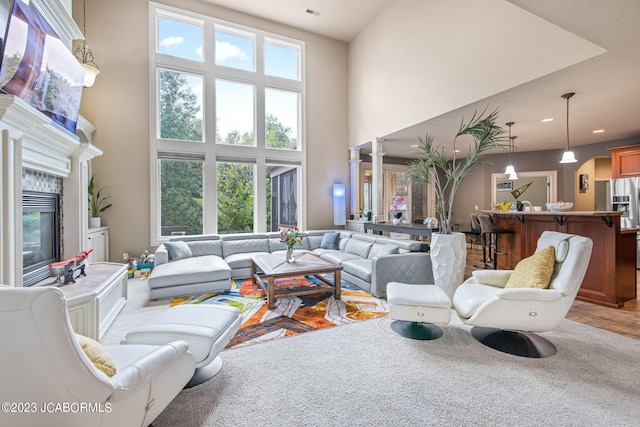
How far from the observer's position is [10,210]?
2.18 meters

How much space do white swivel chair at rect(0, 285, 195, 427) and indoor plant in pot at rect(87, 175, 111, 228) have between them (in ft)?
15.7

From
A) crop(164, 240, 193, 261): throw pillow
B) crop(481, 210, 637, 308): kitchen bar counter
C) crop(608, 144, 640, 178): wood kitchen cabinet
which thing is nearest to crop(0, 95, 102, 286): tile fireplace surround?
crop(164, 240, 193, 261): throw pillow

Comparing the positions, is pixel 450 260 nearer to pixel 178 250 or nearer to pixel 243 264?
pixel 243 264

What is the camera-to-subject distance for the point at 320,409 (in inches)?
70.0

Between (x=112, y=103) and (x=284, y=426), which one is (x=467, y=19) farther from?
(x=112, y=103)

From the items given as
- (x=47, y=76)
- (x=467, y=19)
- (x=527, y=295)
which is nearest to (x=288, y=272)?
(x=527, y=295)

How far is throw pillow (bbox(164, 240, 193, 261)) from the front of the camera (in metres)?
4.81

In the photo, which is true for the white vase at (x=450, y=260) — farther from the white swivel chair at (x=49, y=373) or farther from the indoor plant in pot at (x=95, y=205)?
the indoor plant in pot at (x=95, y=205)

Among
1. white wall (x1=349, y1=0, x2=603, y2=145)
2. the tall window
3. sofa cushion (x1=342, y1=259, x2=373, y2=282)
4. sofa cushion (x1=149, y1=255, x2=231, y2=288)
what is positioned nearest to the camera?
white wall (x1=349, y1=0, x2=603, y2=145)

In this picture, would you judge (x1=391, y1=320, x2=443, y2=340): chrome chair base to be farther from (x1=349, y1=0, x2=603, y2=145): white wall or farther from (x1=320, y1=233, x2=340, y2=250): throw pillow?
(x1=349, y1=0, x2=603, y2=145): white wall

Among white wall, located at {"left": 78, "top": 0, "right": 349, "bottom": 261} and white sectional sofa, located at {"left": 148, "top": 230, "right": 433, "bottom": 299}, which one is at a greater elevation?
white wall, located at {"left": 78, "top": 0, "right": 349, "bottom": 261}

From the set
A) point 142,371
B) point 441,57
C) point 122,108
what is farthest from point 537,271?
point 122,108

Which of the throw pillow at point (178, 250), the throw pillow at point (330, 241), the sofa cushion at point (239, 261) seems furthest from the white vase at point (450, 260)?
the throw pillow at point (178, 250)

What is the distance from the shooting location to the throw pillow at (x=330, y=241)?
6.03m
